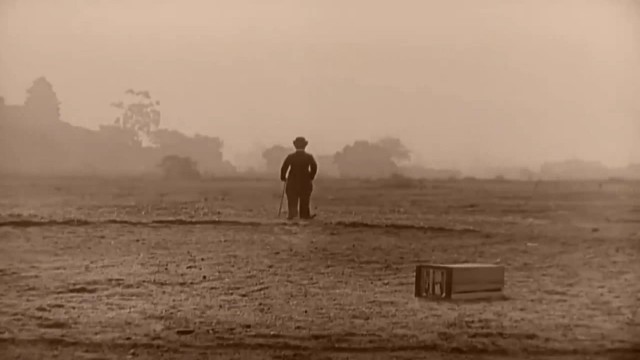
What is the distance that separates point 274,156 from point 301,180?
5.7 inches

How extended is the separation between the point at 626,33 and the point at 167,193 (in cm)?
199

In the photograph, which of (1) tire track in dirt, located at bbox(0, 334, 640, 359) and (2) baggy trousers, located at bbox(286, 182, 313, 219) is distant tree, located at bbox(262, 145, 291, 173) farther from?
(1) tire track in dirt, located at bbox(0, 334, 640, 359)

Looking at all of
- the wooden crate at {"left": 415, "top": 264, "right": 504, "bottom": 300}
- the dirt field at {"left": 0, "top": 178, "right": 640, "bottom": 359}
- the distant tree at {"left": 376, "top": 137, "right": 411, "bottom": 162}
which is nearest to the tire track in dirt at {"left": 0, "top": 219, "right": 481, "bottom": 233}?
the dirt field at {"left": 0, "top": 178, "right": 640, "bottom": 359}

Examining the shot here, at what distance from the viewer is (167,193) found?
327 cm

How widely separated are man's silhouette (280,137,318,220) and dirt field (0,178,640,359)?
0.16 feet

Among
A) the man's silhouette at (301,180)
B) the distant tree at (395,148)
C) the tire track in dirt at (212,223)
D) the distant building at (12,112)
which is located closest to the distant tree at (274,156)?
the man's silhouette at (301,180)

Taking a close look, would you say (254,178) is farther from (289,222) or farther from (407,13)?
(407,13)

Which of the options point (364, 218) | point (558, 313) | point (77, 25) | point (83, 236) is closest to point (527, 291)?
point (558, 313)

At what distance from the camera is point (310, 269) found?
3258 mm

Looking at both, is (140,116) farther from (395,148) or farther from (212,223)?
(395,148)

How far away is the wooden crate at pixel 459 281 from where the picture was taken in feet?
10.5

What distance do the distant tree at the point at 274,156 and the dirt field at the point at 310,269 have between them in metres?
0.07

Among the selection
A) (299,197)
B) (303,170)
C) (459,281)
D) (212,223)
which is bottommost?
(459,281)

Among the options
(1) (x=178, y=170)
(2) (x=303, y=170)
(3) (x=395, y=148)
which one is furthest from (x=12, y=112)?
(3) (x=395, y=148)
